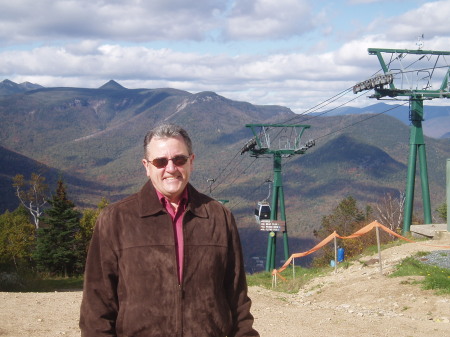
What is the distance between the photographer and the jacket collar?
3.11m

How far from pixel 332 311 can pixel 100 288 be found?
9529 mm

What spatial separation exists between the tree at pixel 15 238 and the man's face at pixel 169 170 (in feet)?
122

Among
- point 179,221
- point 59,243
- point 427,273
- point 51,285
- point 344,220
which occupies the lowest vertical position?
point 344,220

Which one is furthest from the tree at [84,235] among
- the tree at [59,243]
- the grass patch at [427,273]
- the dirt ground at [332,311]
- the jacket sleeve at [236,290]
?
the jacket sleeve at [236,290]

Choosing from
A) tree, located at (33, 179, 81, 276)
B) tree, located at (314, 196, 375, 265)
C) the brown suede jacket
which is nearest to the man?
the brown suede jacket

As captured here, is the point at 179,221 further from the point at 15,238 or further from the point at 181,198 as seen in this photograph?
the point at 15,238

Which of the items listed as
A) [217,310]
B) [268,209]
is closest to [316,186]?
[268,209]

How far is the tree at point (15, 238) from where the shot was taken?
3894cm

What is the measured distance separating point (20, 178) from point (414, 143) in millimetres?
33709

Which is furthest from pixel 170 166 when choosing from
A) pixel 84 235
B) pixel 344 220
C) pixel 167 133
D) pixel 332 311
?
pixel 344 220

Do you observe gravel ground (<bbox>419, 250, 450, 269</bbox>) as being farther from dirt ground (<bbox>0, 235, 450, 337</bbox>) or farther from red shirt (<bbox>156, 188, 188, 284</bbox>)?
red shirt (<bbox>156, 188, 188, 284</bbox>)

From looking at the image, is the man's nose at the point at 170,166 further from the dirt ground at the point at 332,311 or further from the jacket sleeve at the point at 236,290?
the dirt ground at the point at 332,311

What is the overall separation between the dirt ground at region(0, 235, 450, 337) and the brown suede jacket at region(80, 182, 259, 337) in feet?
22.2

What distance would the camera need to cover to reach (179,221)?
3.17 meters
